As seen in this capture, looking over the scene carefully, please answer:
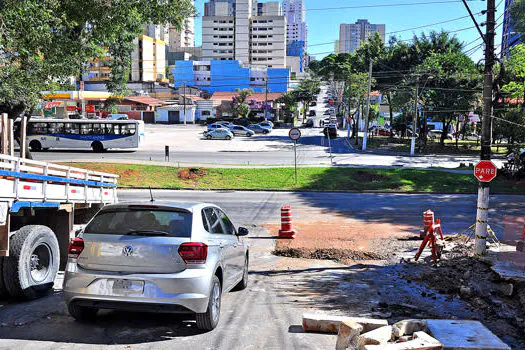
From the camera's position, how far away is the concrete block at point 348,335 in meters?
5.51

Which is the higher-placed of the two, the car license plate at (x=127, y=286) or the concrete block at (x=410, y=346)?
the car license plate at (x=127, y=286)

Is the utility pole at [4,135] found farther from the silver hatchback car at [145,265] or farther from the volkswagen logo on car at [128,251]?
the volkswagen logo on car at [128,251]

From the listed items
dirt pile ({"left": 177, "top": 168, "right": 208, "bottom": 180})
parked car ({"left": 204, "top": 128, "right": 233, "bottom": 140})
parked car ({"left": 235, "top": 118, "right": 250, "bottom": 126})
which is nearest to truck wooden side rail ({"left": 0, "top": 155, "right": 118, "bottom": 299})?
dirt pile ({"left": 177, "top": 168, "right": 208, "bottom": 180})

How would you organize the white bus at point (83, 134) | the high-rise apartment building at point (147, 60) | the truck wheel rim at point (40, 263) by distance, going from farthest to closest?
the high-rise apartment building at point (147, 60)
the white bus at point (83, 134)
the truck wheel rim at point (40, 263)

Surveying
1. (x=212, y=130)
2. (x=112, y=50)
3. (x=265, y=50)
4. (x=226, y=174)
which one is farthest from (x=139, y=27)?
(x=265, y=50)

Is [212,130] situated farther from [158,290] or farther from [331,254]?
[158,290]

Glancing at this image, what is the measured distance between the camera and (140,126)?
145 ft

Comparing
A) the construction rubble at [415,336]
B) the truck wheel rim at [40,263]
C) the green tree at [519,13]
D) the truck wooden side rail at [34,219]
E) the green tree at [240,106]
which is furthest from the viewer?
the green tree at [240,106]

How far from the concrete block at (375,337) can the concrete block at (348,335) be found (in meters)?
0.13

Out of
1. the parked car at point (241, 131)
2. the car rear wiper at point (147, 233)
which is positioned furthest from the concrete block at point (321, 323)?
the parked car at point (241, 131)

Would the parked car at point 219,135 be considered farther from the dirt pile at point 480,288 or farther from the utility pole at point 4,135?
the utility pole at point 4,135

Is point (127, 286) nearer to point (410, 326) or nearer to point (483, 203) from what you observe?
point (410, 326)

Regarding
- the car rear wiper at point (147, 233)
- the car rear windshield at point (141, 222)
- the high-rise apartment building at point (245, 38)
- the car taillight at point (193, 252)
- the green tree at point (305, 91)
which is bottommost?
the car taillight at point (193, 252)

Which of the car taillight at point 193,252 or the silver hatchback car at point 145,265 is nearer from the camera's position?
the silver hatchback car at point 145,265
